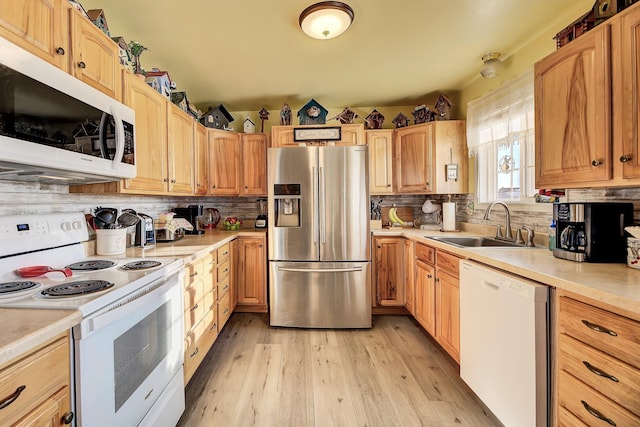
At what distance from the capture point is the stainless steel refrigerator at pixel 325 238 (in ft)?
8.67

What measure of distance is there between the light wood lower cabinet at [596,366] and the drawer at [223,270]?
2238mm

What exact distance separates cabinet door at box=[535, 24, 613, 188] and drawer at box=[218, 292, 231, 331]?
248cm

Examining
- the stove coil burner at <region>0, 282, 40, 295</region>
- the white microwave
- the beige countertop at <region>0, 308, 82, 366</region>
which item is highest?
the white microwave

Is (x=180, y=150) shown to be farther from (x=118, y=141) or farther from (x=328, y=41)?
(x=328, y=41)

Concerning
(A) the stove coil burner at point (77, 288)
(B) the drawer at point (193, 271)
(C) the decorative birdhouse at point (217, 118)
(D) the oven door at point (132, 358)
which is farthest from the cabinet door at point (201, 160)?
(A) the stove coil burner at point (77, 288)

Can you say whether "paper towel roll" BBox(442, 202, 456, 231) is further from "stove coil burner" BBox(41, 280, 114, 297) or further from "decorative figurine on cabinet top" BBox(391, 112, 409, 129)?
"stove coil burner" BBox(41, 280, 114, 297)

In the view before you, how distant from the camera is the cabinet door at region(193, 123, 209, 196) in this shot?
2729 millimetres

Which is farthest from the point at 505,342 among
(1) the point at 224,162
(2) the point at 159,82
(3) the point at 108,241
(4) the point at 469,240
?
(1) the point at 224,162

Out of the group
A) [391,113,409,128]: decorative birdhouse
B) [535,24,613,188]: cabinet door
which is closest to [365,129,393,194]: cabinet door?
[391,113,409,128]: decorative birdhouse

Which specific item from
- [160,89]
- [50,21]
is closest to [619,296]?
[50,21]

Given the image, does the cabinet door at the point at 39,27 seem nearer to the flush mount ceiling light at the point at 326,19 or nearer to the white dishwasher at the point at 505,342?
the flush mount ceiling light at the point at 326,19

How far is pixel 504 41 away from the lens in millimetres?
2127

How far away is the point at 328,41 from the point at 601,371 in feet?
7.65

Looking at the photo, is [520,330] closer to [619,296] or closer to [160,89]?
[619,296]
